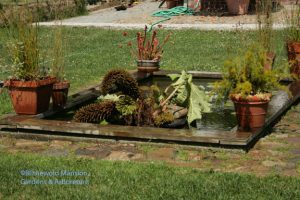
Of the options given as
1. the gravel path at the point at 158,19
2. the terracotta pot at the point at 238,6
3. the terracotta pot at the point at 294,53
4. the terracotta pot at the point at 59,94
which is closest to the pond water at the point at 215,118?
the terracotta pot at the point at 59,94

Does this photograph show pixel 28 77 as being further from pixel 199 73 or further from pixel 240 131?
pixel 199 73

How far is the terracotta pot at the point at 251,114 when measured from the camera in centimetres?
646

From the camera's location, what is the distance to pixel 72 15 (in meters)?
23.3

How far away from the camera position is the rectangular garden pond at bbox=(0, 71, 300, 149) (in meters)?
6.11

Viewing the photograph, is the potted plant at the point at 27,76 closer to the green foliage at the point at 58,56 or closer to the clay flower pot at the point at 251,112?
the green foliage at the point at 58,56

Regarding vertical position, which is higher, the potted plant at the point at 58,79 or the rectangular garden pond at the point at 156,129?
the potted plant at the point at 58,79

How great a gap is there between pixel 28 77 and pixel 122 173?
7.76ft

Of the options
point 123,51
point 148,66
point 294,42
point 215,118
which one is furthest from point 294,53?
point 123,51

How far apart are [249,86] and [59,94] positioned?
8.37ft

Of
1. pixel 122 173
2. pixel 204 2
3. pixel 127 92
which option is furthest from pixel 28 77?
pixel 204 2

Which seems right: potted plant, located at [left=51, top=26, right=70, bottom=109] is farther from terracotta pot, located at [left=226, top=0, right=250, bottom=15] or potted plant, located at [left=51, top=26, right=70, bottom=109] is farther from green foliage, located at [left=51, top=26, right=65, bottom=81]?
terracotta pot, located at [left=226, top=0, right=250, bottom=15]

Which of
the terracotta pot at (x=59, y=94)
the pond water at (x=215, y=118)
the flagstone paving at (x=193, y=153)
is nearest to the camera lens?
the flagstone paving at (x=193, y=153)

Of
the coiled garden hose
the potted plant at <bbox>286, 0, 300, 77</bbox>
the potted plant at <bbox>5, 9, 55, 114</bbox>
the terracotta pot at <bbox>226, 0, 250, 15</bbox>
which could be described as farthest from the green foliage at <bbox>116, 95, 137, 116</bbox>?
the coiled garden hose

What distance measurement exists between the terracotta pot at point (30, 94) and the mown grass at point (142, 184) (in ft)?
5.03
